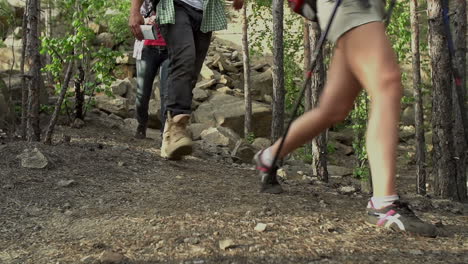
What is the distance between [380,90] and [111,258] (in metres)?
1.50

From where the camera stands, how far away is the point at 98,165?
4.66 m

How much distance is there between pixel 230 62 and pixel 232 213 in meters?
27.4

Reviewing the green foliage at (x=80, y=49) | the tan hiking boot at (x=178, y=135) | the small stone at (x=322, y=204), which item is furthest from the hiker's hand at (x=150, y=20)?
the small stone at (x=322, y=204)

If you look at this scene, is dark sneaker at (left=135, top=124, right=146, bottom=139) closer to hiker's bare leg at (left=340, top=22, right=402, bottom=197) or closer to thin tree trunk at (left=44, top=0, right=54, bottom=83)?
thin tree trunk at (left=44, top=0, right=54, bottom=83)

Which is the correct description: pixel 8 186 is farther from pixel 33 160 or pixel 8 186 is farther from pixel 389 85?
pixel 389 85

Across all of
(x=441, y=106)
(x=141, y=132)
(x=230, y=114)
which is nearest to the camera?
(x=441, y=106)

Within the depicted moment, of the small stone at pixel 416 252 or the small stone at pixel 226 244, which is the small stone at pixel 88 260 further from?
the small stone at pixel 416 252

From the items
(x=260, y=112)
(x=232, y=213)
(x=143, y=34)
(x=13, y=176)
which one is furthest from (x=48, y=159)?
(x=260, y=112)

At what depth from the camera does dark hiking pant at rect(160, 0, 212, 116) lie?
13.6ft

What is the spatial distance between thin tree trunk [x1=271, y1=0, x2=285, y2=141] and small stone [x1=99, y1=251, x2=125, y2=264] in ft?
33.8

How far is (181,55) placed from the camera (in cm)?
416

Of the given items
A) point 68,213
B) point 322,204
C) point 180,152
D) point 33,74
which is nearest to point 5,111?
point 33,74

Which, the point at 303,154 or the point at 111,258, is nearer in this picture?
the point at 111,258

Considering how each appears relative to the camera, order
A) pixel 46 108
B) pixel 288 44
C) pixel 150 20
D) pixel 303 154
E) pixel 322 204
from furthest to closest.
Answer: pixel 288 44
pixel 303 154
pixel 46 108
pixel 150 20
pixel 322 204
